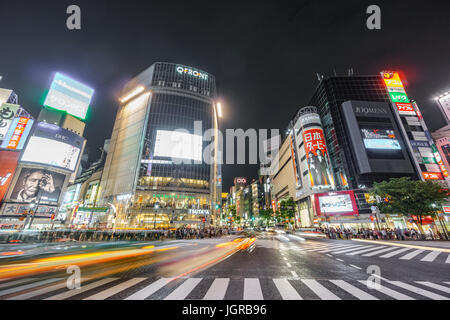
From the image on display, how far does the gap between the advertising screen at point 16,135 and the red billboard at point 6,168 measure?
2.20 meters

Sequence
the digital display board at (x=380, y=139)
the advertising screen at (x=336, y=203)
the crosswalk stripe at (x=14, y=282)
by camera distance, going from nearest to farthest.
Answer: the crosswalk stripe at (x=14, y=282)
the advertising screen at (x=336, y=203)
the digital display board at (x=380, y=139)

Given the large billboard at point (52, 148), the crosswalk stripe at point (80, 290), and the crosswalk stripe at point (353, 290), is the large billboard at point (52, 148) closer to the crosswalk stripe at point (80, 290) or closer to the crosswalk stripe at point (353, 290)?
the crosswalk stripe at point (80, 290)

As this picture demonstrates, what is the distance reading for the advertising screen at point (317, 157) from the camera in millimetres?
50028

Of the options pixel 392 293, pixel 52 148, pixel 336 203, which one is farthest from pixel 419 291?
pixel 52 148

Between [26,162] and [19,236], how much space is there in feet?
151

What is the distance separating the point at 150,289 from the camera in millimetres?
4812

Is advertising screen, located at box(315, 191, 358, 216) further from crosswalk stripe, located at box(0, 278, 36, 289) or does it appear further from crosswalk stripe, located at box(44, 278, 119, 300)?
crosswalk stripe, located at box(0, 278, 36, 289)

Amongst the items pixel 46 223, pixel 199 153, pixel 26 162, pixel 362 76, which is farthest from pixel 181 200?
pixel 362 76

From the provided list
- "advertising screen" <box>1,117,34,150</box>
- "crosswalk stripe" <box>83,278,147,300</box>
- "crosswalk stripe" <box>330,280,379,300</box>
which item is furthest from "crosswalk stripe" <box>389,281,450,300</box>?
"advertising screen" <box>1,117,34,150</box>

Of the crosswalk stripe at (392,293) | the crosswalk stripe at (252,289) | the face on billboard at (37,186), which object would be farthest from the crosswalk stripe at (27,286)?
the face on billboard at (37,186)

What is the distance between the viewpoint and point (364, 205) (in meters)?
43.6

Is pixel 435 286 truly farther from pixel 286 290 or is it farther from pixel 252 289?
pixel 252 289

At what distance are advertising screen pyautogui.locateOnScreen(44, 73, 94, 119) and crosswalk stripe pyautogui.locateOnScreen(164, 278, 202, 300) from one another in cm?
8383
